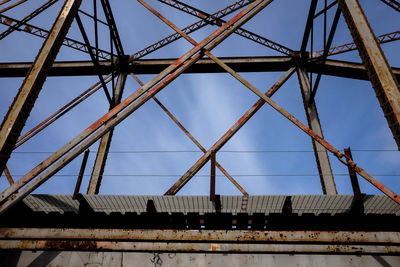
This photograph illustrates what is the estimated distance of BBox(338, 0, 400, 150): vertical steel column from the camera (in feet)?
13.1

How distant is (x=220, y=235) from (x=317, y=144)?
6.76 meters

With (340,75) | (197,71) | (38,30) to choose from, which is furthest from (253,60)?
(38,30)

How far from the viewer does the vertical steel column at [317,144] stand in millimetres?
7453

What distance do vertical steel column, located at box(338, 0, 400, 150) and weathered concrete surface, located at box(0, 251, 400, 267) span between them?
1.78 metres

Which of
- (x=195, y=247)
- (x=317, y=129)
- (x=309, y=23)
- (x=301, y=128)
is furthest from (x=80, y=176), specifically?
(x=309, y=23)

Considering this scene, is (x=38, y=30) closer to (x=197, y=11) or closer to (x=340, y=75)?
(x=197, y=11)

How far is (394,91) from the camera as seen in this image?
4117 millimetres

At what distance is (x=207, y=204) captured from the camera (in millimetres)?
5141

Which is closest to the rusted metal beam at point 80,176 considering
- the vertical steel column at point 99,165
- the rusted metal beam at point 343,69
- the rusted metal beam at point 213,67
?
the vertical steel column at point 99,165

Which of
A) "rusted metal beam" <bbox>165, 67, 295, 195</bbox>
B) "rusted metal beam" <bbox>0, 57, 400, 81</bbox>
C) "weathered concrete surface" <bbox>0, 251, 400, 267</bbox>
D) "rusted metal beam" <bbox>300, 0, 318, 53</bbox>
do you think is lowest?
"weathered concrete surface" <bbox>0, 251, 400, 267</bbox>

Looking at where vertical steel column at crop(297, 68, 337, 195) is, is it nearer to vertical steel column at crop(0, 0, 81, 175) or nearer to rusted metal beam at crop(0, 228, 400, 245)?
rusted metal beam at crop(0, 228, 400, 245)

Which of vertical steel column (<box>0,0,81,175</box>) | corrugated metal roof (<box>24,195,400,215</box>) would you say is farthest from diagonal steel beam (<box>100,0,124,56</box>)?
corrugated metal roof (<box>24,195,400,215</box>)

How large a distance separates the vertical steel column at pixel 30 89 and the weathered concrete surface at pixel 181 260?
49.5 inches

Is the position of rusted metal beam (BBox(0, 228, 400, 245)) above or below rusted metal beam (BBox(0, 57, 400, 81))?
below
